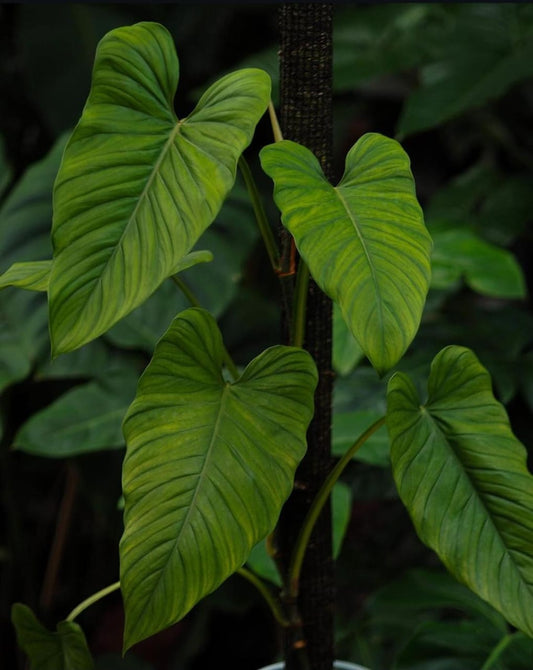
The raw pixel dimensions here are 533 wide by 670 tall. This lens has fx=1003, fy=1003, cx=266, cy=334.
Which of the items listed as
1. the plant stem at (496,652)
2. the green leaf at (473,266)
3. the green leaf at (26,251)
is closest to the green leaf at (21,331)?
the green leaf at (26,251)

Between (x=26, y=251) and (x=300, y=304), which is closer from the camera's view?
(x=300, y=304)

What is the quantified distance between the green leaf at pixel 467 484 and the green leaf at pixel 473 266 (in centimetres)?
55

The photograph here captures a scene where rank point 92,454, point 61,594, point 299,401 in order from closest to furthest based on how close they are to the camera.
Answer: point 299,401, point 92,454, point 61,594

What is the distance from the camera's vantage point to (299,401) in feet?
2.27

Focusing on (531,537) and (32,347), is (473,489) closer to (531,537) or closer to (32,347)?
(531,537)

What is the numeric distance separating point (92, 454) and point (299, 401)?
963 millimetres

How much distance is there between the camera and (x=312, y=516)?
2.58ft

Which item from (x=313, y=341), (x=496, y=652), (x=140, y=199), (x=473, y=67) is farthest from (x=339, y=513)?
(x=473, y=67)

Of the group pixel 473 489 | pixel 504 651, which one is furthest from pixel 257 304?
pixel 473 489

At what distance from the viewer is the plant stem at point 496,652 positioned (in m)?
1.06

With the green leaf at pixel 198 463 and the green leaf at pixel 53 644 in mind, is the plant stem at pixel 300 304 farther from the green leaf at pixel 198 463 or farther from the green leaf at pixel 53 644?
the green leaf at pixel 53 644

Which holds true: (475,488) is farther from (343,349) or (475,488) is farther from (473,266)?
(473,266)

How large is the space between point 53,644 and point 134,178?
0.38 metres

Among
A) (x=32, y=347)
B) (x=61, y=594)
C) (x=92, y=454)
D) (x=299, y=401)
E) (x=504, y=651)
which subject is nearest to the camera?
(x=299, y=401)
